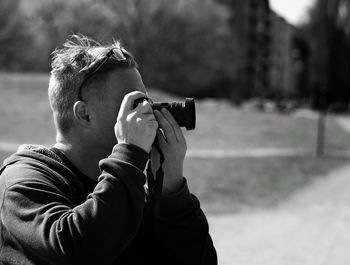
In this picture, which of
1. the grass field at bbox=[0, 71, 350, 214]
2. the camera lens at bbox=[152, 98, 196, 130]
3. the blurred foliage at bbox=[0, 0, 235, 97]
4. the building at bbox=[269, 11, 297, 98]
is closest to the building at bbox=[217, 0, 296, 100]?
the building at bbox=[269, 11, 297, 98]

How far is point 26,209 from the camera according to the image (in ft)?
5.36

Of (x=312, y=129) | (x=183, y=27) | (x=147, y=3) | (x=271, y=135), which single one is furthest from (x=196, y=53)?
(x=271, y=135)

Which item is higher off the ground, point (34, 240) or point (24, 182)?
point (24, 182)

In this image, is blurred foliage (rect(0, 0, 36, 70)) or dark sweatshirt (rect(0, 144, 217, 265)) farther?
blurred foliage (rect(0, 0, 36, 70))

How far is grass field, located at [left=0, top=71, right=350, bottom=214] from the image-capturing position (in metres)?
11.8

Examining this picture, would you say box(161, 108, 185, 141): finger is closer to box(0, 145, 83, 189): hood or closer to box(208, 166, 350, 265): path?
box(0, 145, 83, 189): hood

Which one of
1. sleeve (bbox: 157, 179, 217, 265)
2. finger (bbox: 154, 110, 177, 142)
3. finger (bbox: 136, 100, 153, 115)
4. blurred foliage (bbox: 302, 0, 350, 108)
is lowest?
blurred foliage (bbox: 302, 0, 350, 108)

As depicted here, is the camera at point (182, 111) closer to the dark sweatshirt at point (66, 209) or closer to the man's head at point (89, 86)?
the man's head at point (89, 86)

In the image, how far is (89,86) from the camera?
183 centimetres

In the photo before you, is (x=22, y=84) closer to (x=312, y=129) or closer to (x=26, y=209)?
(x=312, y=129)

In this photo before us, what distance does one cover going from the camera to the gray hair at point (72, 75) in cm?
183

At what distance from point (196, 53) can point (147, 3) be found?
714 centimetres

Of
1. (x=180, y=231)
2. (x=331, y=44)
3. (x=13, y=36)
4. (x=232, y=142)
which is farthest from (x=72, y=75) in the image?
(x=331, y=44)

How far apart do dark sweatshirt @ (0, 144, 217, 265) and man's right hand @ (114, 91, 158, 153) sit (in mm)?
28
